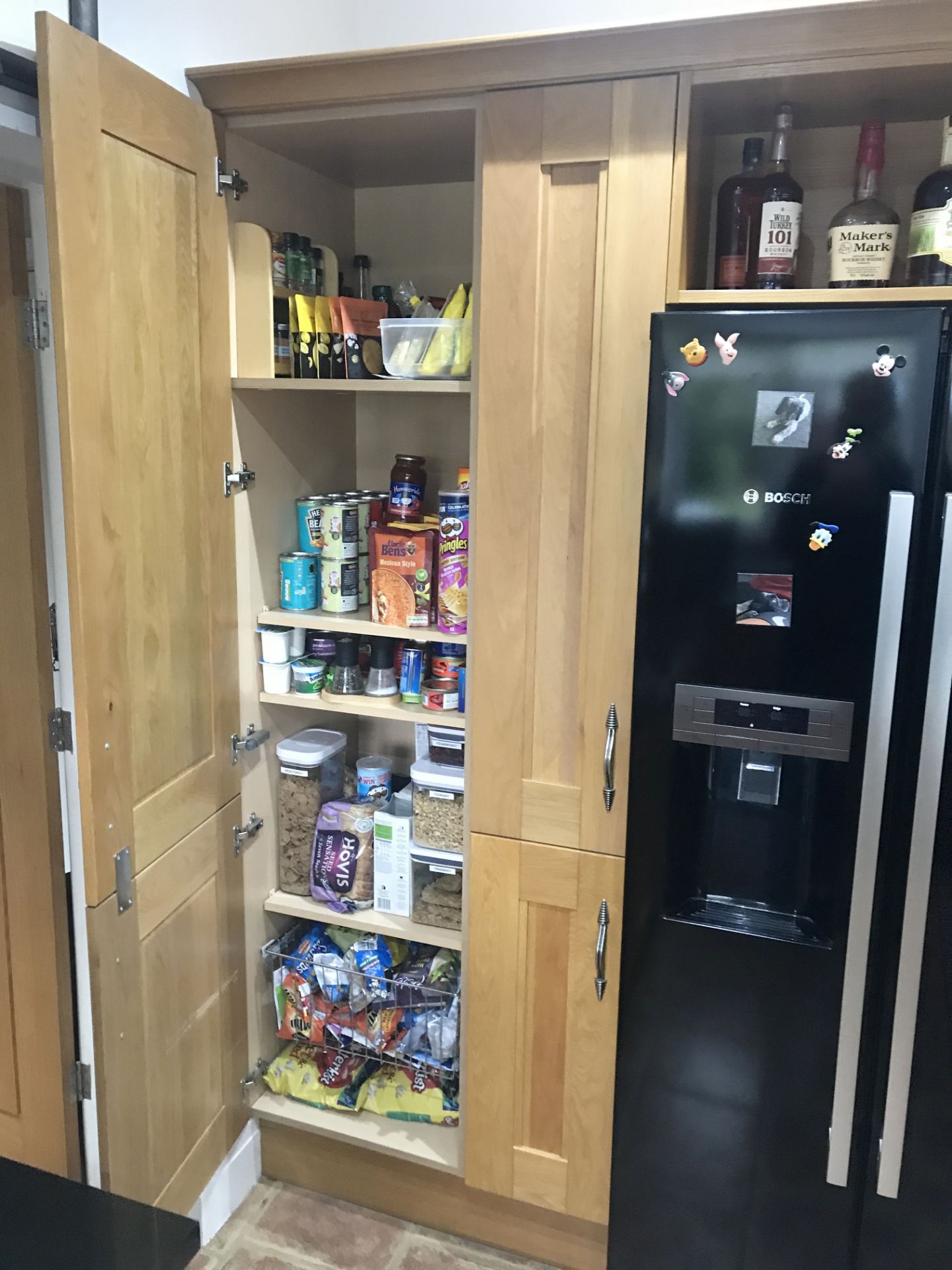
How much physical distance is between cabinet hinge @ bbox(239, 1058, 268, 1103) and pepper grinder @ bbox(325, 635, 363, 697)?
830 millimetres

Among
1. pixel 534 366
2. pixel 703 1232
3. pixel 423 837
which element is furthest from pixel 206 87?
pixel 703 1232

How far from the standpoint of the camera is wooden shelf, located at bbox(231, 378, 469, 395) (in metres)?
1.60

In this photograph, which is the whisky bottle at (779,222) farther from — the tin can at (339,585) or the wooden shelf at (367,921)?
→ the wooden shelf at (367,921)

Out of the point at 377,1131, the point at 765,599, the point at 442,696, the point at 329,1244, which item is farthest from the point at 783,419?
the point at 329,1244

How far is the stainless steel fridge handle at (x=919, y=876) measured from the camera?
1.32 metres

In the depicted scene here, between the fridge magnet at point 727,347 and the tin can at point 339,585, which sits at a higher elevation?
the fridge magnet at point 727,347

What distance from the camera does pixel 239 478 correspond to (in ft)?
5.73

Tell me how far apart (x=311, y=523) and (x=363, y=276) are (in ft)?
1.84

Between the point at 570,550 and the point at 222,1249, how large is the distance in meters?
1.56

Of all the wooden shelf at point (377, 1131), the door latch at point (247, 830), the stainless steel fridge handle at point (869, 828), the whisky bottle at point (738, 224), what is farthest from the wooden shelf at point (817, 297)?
the wooden shelf at point (377, 1131)

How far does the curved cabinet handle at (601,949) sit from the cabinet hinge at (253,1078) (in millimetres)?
806

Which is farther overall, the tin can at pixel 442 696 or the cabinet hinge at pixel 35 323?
the tin can at pixel 442 696

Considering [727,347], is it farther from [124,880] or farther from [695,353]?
[124,880]

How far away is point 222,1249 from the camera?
6.17 feet
